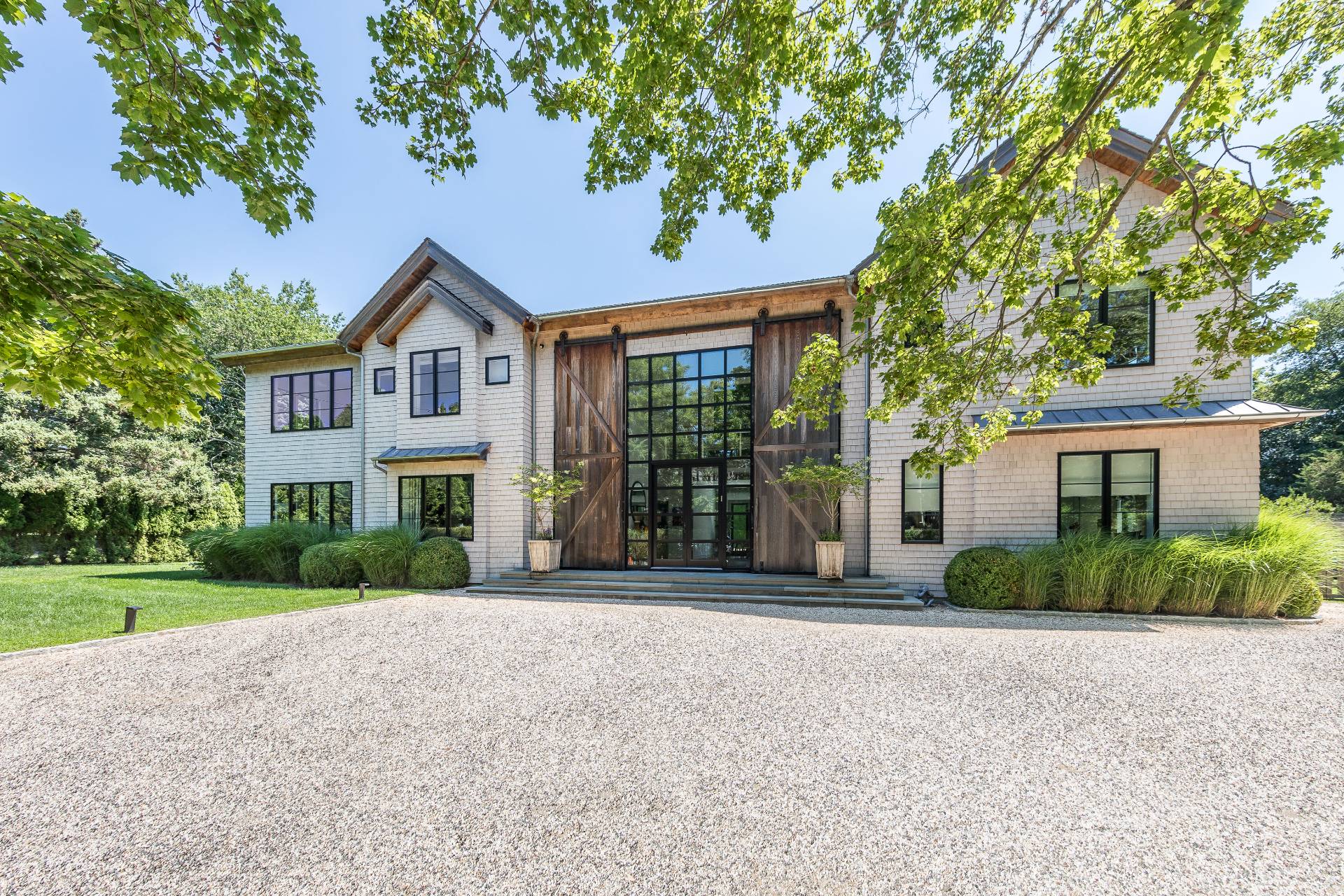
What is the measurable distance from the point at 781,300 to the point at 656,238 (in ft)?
20.1

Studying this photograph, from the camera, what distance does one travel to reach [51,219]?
164 inches

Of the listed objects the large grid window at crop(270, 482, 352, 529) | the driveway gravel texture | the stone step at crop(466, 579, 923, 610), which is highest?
the large grid window at crop(270, 482, 352, 529)

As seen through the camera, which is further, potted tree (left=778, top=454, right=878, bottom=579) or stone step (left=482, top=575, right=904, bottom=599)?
potted tree (left=778, top=454, right=878, bottom=579)

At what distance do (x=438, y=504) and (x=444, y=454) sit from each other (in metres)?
1.58

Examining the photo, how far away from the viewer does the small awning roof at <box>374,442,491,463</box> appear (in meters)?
11.8

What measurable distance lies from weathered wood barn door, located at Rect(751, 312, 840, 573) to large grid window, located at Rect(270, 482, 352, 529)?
436 inches

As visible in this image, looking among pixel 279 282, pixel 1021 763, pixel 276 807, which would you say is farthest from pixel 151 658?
pixel 279 282

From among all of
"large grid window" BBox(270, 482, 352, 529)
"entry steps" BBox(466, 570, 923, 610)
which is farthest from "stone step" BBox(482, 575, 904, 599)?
"large grid window" BBox(270, 482, 352, 529)

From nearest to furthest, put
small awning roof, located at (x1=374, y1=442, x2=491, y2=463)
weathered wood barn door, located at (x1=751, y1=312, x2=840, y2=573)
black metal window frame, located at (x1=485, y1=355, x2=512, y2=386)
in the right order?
weathered wood barn door, located at (x1=751, y1=312, x2=840, y2=573), small awning roof, located at (x1=374, y1=442, x2=491, y2=463), black metal window frame, located at (x1=485, y1=355, x2=512, y2=386)

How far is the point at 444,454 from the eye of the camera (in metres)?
11.9

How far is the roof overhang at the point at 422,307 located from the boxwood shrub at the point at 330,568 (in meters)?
5.38

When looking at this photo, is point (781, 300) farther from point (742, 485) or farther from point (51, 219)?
point (51, 219)

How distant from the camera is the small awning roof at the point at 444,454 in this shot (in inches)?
465

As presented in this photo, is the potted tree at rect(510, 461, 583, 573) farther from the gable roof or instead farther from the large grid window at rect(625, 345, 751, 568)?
the gable roof
